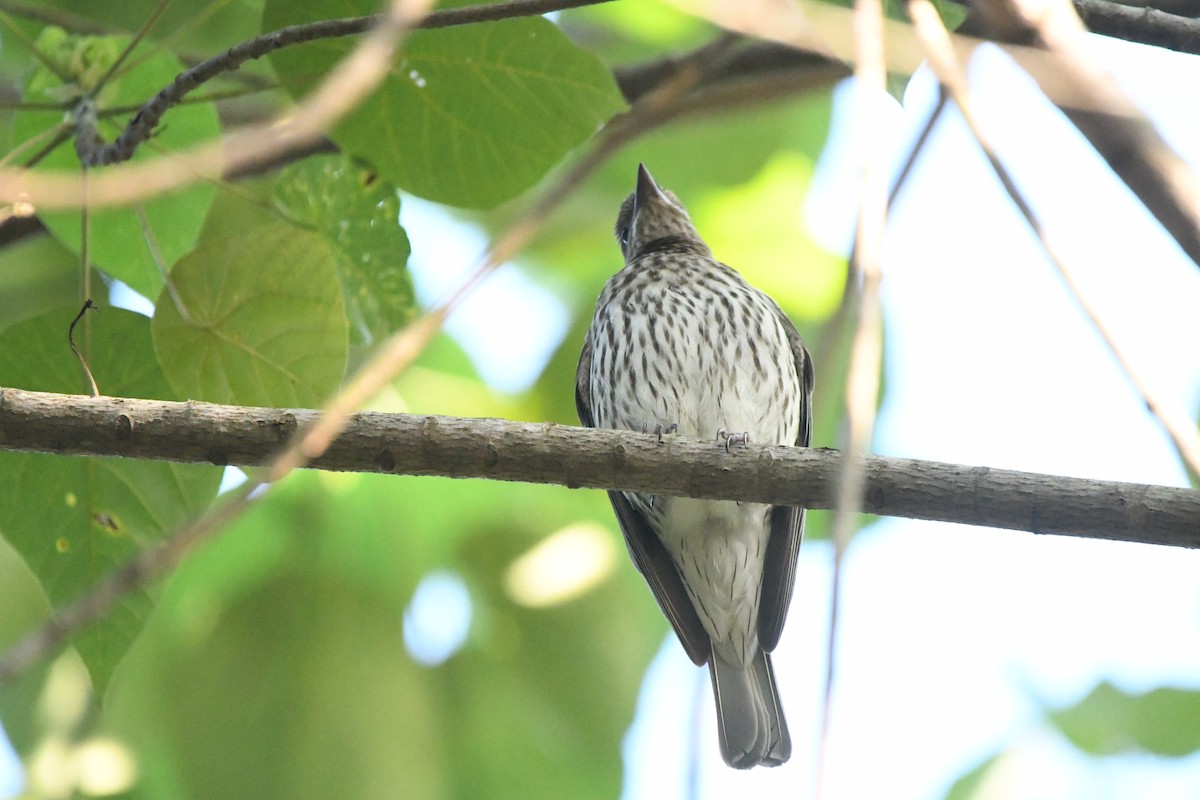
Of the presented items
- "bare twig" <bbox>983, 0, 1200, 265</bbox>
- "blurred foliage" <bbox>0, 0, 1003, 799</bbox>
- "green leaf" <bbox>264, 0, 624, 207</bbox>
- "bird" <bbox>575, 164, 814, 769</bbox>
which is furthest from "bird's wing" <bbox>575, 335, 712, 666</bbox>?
"bare twig" <bbox>983, 0, 1200, 265</bbox>

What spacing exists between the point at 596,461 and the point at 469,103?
111cm

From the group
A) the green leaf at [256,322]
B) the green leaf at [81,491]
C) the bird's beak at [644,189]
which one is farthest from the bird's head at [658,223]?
the green leaf at [81,491]

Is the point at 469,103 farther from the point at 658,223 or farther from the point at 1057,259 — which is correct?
the point at 1057,259

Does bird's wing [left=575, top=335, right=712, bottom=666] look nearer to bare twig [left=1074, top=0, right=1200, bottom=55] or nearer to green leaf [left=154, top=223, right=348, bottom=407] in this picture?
green leaf [left=154, top=223, right=348, bottom=407]

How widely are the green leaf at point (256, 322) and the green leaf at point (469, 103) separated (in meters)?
0.42

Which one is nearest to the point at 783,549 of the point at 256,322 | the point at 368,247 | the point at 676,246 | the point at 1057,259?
the point at 676,246

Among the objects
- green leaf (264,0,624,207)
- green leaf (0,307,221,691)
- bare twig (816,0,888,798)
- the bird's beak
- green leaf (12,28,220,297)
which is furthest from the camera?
the bird's beak

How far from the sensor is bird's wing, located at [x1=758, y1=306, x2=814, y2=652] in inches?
154

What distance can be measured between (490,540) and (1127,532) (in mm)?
2472

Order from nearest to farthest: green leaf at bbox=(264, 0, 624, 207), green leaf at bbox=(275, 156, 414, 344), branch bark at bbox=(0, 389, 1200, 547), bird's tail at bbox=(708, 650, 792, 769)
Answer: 1. branch bark at bbox=(0, 389, 1200, 547)
2. green leaf at bbox=(264, 0, 624, 207)
3. green leaf at bbox=(275, 156, 414, 344)
4. bird's tail at bbox=(708, 650, 792, 769)

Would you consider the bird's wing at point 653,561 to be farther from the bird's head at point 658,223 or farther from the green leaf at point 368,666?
the bird's head at point 658,223

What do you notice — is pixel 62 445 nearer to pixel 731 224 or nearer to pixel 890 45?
pixel 890 45

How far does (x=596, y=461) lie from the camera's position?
90.4 inches

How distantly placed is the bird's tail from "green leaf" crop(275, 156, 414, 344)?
1.70m
